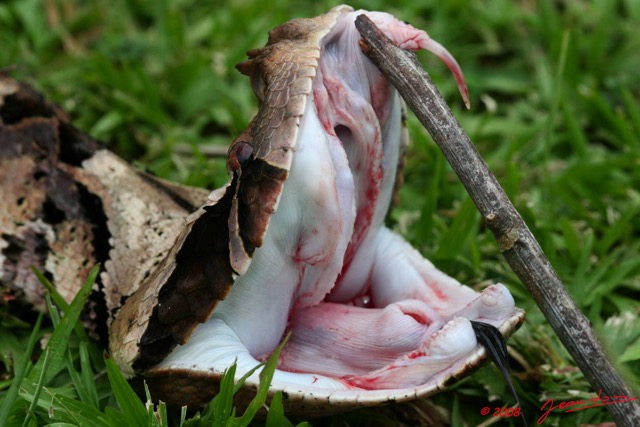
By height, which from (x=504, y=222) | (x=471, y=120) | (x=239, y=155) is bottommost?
(x=471, y=120)

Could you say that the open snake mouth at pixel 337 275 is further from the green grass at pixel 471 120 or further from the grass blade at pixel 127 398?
the green grass at pixel 471 120

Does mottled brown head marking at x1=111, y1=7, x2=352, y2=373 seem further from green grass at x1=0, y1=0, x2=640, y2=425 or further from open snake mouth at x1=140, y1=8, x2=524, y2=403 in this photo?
green grass at x1=0, y1=0, x2=640, y2=425

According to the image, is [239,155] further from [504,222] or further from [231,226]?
[504,222]

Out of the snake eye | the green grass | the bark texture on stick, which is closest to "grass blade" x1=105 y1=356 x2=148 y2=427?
the green grass

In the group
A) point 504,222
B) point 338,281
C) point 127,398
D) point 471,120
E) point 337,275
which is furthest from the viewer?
point 471,120

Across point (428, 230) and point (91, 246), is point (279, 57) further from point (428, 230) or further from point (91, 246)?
point (428, 230)

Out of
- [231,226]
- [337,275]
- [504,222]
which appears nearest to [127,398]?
[231,226]

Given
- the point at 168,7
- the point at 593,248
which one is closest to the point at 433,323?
the point at 593,248
